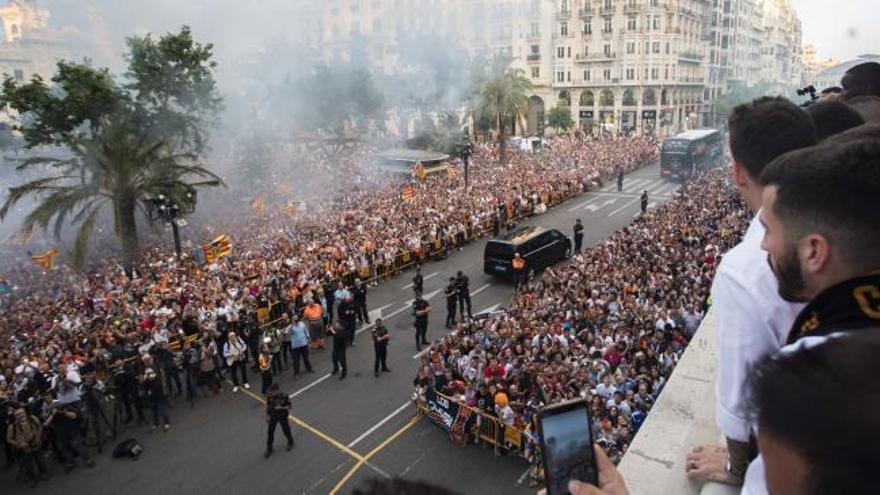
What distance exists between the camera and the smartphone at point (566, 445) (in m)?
1.83

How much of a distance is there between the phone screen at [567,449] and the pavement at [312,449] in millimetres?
6286

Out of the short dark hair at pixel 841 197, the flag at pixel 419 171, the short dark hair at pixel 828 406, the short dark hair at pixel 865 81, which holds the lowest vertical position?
the flag at pixel 419 171

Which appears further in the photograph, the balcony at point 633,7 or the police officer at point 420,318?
the balcony at point 633,7

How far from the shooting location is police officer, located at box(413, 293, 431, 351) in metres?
14.1

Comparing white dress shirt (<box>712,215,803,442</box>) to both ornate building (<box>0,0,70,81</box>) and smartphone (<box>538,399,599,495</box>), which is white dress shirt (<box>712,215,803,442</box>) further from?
ornate building (<box>0,0,70,81</box>)

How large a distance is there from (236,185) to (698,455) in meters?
30.4

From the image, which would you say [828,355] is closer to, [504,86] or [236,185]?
[236,185]

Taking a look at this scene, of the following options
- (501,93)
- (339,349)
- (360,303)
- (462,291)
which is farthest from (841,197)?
(501,93)

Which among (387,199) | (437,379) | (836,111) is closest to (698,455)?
(836,111)

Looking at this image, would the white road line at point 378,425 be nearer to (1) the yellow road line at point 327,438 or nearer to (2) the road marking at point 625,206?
(1) the yellow road line at point 327,438

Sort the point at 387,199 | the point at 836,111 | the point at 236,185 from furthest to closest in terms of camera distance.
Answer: the point at 236,185 → the point at 387,199 → the point at 836,111

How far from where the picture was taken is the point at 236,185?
30641 mm

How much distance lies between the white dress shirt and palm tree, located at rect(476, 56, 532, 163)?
126 feet

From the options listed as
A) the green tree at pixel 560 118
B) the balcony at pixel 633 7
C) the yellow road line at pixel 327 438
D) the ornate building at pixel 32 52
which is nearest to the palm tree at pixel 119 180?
the yellow road line at pixel 327 438
